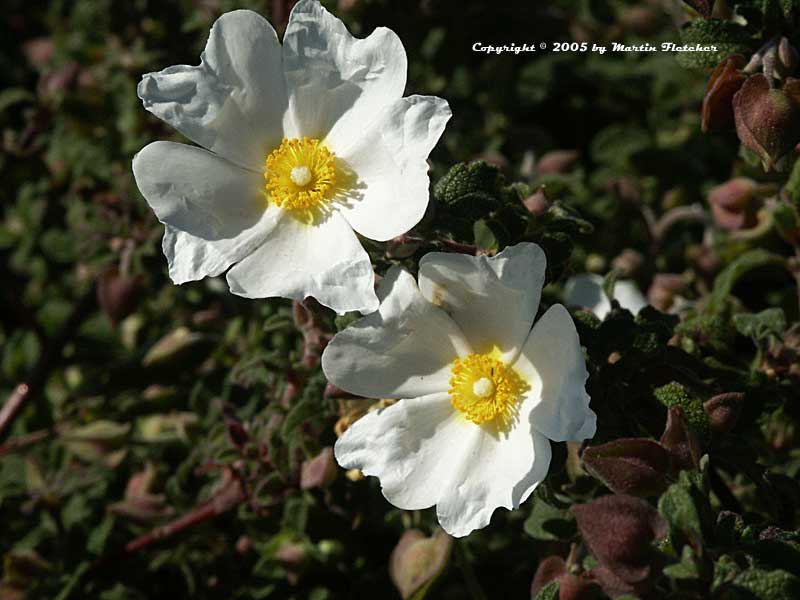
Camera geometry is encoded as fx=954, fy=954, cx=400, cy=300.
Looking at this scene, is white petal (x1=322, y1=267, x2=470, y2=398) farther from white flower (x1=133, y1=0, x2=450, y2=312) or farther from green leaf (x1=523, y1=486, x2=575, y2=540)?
green leaf (x1=523, y1=486, x2=575, y2=540)

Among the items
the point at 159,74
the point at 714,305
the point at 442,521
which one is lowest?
the point at 714,305

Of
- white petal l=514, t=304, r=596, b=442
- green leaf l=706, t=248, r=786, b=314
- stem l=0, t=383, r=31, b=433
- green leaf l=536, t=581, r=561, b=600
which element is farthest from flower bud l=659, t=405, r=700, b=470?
stem l=0, t=383, r=31, b=433

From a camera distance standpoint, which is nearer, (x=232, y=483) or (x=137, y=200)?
(x=232, y=483)

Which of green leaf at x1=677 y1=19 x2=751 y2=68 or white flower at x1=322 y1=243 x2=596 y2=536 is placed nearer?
white flower at x1=322 y1=243 x2=596 y2=536

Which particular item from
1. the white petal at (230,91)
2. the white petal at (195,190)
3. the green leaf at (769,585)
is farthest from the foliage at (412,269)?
the white petal at (230,91)

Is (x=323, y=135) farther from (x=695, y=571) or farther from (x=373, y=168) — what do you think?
(x=695, y=571)

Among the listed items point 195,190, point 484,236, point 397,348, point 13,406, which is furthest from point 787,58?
point 13,406

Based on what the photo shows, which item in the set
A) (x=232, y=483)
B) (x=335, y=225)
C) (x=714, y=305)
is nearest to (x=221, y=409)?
(x=232, y=483)

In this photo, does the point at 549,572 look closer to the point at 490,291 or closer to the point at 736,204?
the point at 490,291
